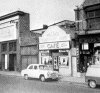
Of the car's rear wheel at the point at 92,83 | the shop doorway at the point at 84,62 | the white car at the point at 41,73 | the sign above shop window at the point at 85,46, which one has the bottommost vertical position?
the car's rear wheel at the point at 92,83

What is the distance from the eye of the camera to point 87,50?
21984mm

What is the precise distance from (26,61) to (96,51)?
1308cm

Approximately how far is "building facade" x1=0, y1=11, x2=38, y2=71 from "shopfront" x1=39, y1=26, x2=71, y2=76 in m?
1.94

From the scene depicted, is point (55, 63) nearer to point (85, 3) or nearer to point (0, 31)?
point (85, 3)

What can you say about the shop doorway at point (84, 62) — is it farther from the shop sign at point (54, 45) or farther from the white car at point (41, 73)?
the white car at point (41, 73)

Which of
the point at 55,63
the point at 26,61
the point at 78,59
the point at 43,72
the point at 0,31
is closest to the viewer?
the point at 43,72

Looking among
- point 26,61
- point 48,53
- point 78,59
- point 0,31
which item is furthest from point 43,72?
point 0,31

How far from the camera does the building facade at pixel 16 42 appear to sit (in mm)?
30341

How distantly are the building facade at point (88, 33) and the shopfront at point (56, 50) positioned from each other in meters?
1.74

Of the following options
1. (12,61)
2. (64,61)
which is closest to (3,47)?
(12,61)

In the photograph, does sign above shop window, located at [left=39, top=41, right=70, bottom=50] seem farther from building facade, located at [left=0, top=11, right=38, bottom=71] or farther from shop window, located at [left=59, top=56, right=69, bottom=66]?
building facade, located at [left=0, top=11, right=38, bottom=71]

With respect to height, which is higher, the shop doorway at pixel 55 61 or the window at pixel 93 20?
the window at pixel 93 20

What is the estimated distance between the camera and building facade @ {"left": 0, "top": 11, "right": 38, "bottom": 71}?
99.5 feet

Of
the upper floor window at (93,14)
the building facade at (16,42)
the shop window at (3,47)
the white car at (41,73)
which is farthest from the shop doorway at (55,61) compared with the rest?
the shop window at (3,47)
